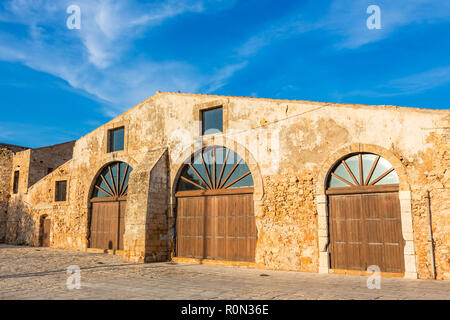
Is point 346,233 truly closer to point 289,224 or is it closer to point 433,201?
point 289,224

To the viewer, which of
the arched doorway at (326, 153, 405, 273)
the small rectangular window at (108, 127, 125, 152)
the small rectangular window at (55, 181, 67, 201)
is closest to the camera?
the arched doorway at (326, 153, 405, 273)

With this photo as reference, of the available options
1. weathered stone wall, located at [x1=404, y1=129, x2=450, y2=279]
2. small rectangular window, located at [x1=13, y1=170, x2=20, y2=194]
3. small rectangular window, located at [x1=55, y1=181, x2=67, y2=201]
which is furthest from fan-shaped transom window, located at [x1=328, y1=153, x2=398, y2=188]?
small rectangular window, located at [x1=13, y1=170, x2=20, y2=194]

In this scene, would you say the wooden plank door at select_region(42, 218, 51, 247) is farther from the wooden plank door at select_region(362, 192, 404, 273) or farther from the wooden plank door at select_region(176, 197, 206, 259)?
the wooden plank door at select_region(362, 192, 404, 273)

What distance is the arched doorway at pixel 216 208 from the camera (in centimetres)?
1053

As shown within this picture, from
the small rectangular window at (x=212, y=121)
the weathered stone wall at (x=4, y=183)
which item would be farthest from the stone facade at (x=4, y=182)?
the small rectangular window at (x=212, y=121)

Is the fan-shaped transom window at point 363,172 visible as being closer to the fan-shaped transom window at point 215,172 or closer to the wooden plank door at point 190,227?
the fan-shaped transom window at point 215,172

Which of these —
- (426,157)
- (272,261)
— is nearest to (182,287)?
(272,261)

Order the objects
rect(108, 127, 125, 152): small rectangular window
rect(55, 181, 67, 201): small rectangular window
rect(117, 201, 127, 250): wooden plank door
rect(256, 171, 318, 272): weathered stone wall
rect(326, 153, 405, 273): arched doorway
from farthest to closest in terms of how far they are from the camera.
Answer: rect(55, 181, 67, 201): small rectangular window
rect(108, 127, 125, 152): small rectangular window
rect(117, 201, 127, 250): wooden plank door
rect(256, 171, 318, 272): weathered stone wall
rect(326, 153, 405, 273): arched doorway

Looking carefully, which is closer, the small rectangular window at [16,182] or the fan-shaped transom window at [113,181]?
the fan-shaped transom window at [113,181]

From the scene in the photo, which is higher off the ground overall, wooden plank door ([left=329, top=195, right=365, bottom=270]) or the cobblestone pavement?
wooden plank door ([left=329, top=195, right=365, bottom=270])

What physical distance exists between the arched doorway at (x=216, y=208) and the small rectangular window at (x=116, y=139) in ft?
12.4

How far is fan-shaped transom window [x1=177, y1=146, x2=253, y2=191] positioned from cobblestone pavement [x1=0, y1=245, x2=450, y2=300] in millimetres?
2613

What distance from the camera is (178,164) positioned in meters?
12.1

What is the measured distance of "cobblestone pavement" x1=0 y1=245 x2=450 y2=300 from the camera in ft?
19.4
